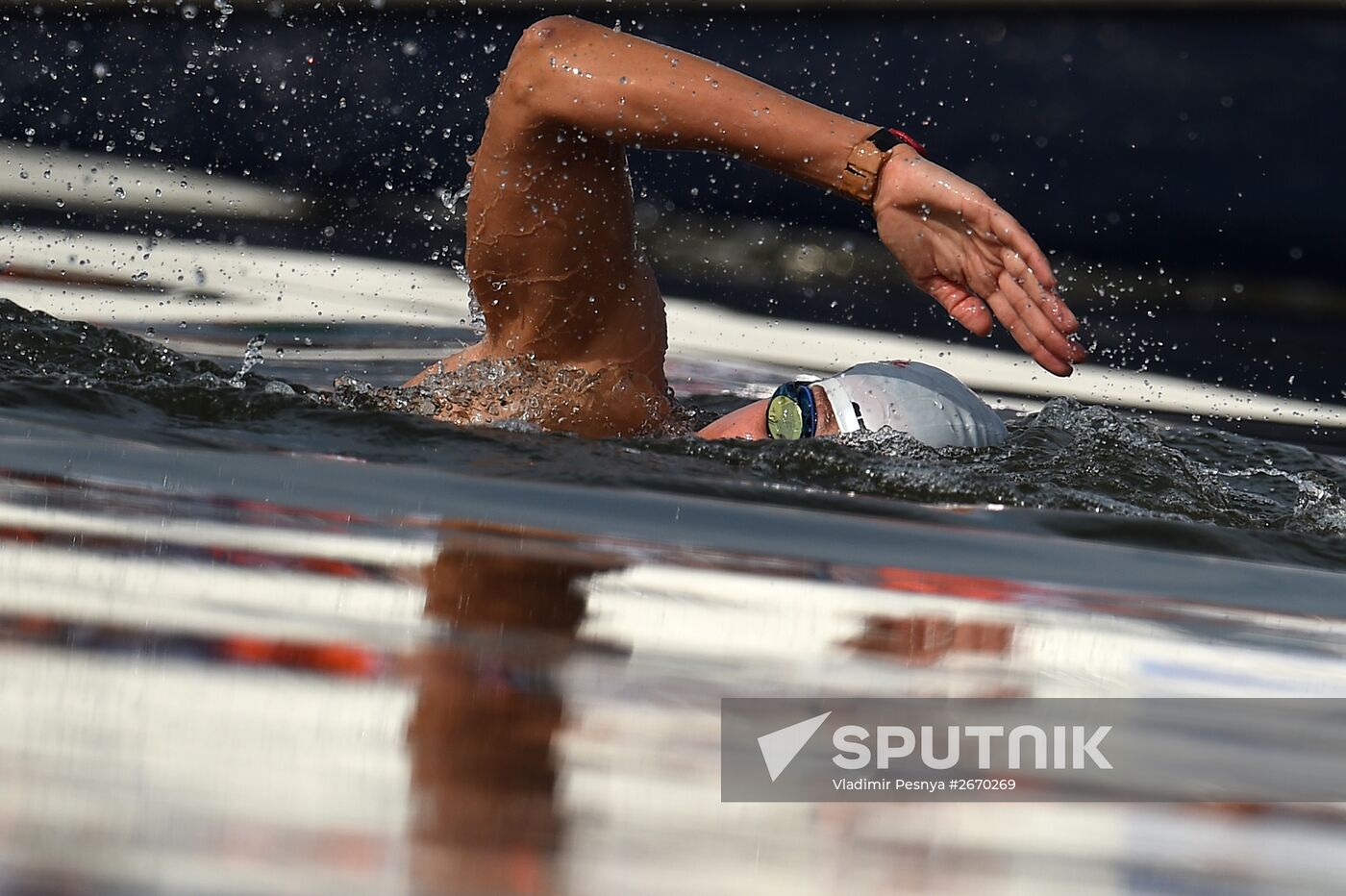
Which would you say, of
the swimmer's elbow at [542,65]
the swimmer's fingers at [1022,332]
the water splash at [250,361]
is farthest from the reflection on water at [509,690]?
the water splash at [250,361]

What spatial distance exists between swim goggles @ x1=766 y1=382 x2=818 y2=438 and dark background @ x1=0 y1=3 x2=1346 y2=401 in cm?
245

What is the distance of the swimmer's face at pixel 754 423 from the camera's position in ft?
7.10

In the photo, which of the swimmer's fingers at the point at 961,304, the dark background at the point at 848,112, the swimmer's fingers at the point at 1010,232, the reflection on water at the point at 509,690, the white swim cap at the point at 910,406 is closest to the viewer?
the reflection on water at the point at 509,690

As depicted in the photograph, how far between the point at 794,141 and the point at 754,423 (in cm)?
45

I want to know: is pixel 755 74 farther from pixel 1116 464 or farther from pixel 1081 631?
pixel 1081 631

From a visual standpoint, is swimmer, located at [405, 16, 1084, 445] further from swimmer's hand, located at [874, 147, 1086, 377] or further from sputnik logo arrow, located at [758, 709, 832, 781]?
sputnik logo arrow, located at [758, 709, 832, 781]

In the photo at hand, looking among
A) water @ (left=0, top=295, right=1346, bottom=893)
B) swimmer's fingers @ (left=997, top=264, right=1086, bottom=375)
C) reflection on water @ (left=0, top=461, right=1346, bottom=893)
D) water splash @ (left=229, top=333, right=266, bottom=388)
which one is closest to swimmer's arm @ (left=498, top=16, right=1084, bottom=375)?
swimmer's fingers @ (left=997, top=264, right=1086, bottom=375)

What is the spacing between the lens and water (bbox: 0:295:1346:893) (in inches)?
39.2

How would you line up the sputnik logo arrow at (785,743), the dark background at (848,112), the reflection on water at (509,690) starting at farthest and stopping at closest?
the dark background at (848,112)
the sputnik logo arrow at (785,743)
the reflection on water at (509,690)

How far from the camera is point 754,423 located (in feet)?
7.37

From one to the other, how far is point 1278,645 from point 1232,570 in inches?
9.1

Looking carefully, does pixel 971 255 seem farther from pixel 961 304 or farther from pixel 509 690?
pixel 509 690

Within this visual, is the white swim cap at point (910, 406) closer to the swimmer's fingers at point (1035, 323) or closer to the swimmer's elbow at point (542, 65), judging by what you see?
the swimmer's fingers at point (1035, 323)

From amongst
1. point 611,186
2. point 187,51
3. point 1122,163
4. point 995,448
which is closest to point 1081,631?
point 995,448
